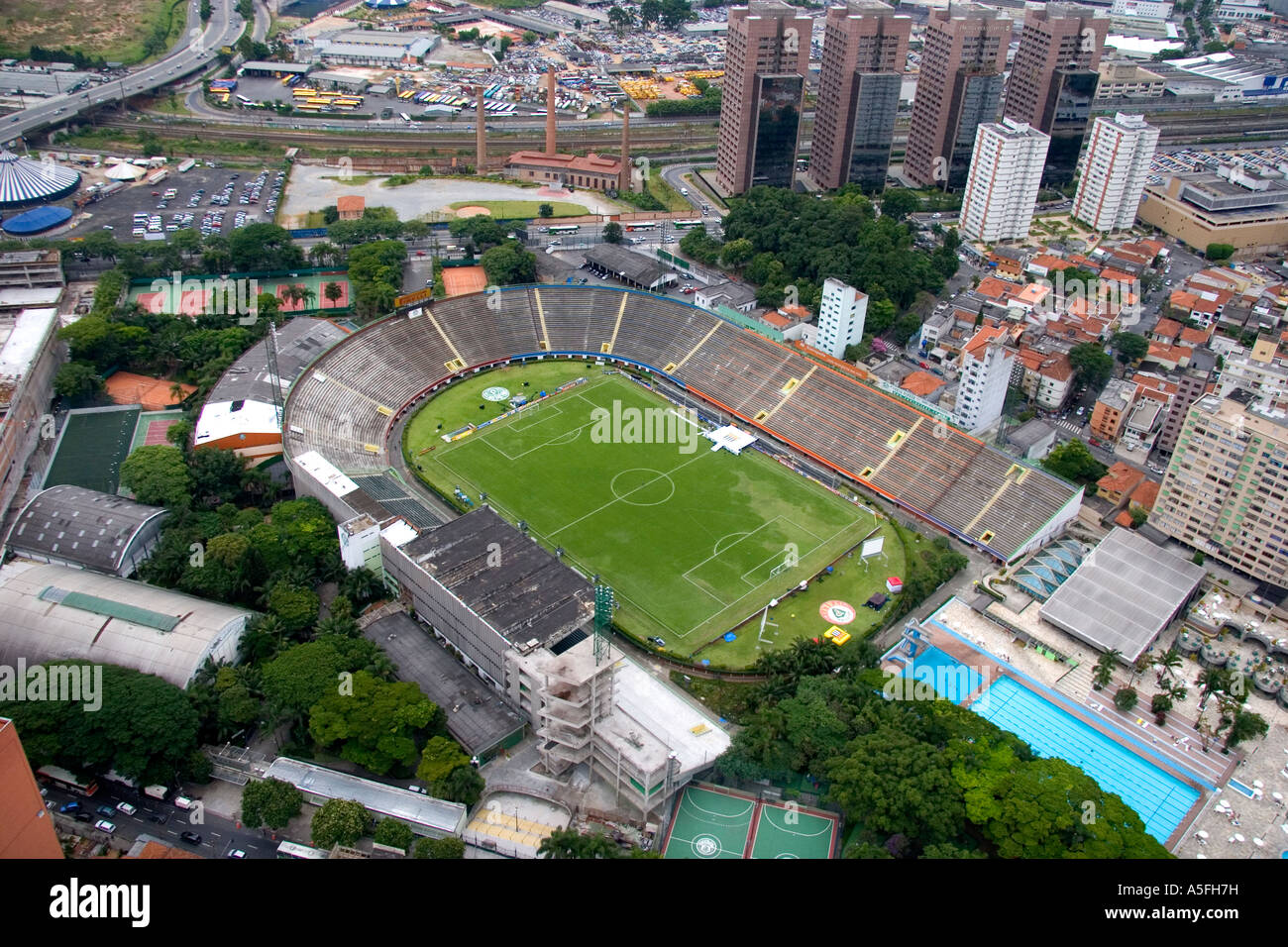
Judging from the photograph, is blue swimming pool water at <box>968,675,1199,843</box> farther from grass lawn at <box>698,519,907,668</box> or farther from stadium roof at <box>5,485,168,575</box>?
stadium roof at <box>5,485,168,575</box>

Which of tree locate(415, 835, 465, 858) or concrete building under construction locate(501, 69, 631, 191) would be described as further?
concrete building under construction locate(501, 69, 631, 191)

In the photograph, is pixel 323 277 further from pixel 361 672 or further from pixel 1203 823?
pixel 1203 823

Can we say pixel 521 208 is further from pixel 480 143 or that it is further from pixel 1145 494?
pixel 1145 494

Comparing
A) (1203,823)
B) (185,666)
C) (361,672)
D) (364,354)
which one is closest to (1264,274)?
(1203,823)

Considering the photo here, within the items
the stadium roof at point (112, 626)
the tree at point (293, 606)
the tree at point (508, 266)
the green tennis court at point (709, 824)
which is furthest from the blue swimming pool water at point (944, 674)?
the tree at point (508, 266)

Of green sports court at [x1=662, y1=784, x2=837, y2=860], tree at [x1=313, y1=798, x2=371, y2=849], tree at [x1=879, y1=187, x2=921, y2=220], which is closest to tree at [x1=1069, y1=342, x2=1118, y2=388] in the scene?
tree at [x1=879, y1=187, x2=921, y2=220]

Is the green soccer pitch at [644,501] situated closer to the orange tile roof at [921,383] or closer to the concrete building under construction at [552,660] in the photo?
the concrete building under construction at [552,660]

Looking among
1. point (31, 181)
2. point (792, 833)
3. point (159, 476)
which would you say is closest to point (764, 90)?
point (159, 476)
